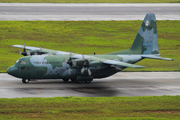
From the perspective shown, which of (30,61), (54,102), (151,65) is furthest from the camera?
(151,65)

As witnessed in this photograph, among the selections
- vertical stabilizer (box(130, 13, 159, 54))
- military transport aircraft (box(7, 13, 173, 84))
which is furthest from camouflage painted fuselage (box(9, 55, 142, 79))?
vertical stabilizer (box(130, 13, 159, 54))

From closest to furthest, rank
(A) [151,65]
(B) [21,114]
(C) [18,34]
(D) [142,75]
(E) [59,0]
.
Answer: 1. (B) [21,114]
2. (D) [142,75]
3. (A) [151,65]
4. (C) [18,34]
5. (E) [59,0]

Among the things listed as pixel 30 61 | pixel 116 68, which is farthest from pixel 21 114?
pixel 116 68

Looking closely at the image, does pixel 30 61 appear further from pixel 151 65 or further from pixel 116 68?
pixel 151 65

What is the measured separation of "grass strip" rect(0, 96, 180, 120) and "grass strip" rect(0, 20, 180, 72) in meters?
26.0

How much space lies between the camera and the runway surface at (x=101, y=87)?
31.9 metres

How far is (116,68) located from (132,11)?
49802 mm

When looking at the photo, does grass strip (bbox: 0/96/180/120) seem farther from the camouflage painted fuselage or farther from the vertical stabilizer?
the vertical stabilizer

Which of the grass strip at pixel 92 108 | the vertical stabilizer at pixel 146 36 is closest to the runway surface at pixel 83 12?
the vertical stabilizer at pixel 146 36

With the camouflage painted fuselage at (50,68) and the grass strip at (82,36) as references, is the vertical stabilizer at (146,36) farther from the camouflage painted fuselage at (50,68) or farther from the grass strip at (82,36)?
the grass strip at (82,36)

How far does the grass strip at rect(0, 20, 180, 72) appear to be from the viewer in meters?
60.6

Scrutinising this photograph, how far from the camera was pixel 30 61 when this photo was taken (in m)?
36.2

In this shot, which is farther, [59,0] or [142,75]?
[59,0]

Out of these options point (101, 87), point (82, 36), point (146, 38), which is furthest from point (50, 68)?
point (82, 36)
